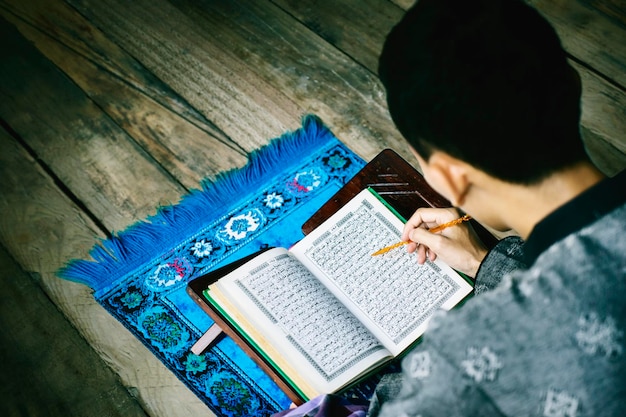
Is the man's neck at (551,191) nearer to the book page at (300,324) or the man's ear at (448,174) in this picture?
the man's ear at (448,174)

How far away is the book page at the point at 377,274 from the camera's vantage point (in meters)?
1.00

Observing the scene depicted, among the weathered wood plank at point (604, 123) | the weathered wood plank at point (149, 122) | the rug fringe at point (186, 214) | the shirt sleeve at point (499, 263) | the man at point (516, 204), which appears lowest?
the weathered wood plank at point (604, 123)

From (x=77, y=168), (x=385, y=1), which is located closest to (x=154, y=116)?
(x=77, y=168)

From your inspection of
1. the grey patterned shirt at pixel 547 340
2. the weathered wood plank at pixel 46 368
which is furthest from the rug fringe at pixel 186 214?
the grey patterned shirt at pixel 547 340

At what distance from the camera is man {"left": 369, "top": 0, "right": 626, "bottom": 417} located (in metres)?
0.52

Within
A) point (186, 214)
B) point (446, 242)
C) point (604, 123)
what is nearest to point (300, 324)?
point (446, 242)

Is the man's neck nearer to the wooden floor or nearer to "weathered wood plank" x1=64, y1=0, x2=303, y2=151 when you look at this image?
the wooden floor

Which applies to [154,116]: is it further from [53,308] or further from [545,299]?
[545,299]

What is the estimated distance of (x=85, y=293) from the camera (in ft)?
4.54

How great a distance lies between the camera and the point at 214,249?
1.41 metres

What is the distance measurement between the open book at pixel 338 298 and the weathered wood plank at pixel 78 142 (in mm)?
635

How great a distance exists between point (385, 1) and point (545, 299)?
161 centimetres

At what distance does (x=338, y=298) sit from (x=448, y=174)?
1.44ft

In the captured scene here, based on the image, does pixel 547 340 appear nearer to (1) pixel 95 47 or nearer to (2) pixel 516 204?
(2) pixel 516 204
